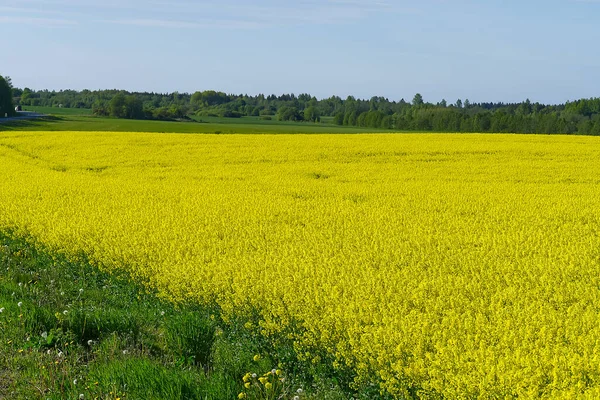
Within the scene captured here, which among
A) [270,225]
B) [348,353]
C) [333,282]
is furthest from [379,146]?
[348,353]

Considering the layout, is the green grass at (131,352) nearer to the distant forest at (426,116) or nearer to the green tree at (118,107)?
the distant forest at (426,116)

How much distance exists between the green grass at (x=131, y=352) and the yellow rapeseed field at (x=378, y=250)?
214 mm

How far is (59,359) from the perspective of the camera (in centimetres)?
531

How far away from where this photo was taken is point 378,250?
8445mm

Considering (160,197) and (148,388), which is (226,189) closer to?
(160,197)

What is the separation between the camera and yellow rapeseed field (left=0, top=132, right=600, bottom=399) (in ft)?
16.1

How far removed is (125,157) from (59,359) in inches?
683

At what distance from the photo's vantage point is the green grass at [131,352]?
4.73 meters

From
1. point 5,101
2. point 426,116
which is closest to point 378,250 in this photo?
point 426,116

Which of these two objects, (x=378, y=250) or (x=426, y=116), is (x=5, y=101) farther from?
(x=378, y=250)

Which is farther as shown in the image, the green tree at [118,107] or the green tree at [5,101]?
the green tree at [118,107]

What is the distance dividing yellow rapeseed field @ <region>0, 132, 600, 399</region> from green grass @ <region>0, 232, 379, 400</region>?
0.70 feet

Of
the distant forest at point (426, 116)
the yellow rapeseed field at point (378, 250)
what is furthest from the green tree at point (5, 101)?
the yellow rapeseed field at point (378, 250)

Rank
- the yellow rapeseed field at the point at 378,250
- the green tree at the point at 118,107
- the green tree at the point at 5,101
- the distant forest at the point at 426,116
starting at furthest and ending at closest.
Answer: the green tree at the point at 118,107
the green tree at the point at 5,101
the distant forest at the point at 426,116
the yellow rapeseed field at the point at 378,250
